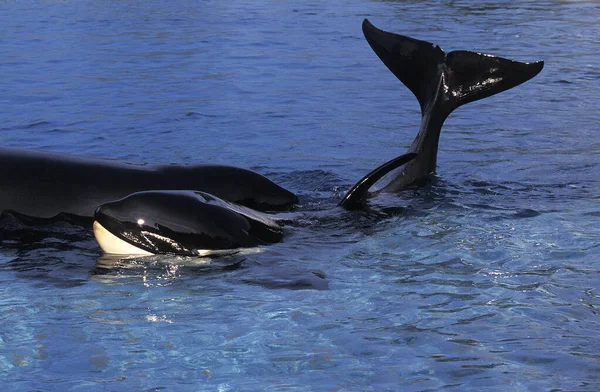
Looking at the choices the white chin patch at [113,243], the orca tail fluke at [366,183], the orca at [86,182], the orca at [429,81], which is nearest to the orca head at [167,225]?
the white chin patch at [113,243]

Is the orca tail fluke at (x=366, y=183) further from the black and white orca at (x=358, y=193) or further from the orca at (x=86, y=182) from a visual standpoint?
the orca at (x=86, y=182)

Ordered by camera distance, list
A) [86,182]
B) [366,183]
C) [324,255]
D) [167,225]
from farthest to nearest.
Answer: [366,183] → [86,182] → [324,255] → [167,225]

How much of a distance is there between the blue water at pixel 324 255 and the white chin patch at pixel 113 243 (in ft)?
0.26

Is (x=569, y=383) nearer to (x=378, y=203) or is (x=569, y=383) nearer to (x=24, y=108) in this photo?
(x=378, y=203)

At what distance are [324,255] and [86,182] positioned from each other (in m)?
1.93

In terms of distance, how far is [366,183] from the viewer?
7078 millimetres

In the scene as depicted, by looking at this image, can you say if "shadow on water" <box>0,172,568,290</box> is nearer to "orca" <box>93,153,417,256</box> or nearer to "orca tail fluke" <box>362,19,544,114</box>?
"orca" <box>93,153,417,256</box>

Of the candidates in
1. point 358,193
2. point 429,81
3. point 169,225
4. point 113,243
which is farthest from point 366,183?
point 113,243

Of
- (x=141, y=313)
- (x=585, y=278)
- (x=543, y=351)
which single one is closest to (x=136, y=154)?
(x=141, y=313)

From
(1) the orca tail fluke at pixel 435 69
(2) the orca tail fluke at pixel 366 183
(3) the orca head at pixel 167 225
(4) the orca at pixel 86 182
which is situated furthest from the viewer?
(1) the orca tail fluke at pixel 435 69

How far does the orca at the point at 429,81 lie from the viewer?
25.5ft

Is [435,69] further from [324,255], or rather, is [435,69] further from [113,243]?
[113,243]

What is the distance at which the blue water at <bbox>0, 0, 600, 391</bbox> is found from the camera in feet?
15.1

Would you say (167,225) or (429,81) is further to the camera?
(429,81)
